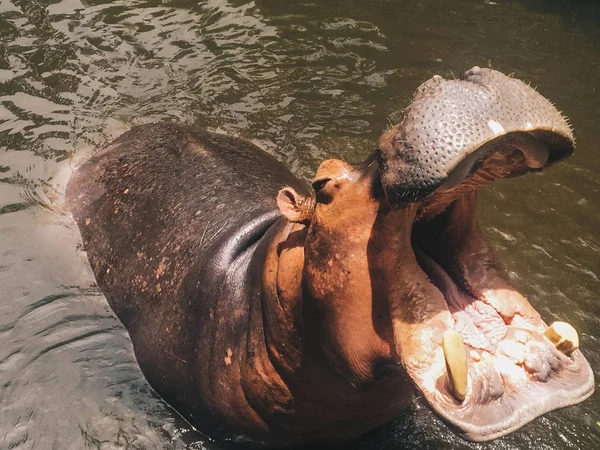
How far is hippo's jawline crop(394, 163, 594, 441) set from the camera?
2.10 metres

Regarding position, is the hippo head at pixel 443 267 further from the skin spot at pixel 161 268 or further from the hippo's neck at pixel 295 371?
the skin spot at pixel 161 268

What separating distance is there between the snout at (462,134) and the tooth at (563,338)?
0.59 m

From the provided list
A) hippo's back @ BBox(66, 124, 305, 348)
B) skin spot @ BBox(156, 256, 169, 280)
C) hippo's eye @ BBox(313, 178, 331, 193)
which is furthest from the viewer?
skin spot @ BBox(156, 256, 169, 280)

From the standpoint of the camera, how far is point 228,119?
650cm

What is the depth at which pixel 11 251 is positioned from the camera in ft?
16.6

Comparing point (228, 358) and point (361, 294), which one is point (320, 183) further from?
point (228, 358)

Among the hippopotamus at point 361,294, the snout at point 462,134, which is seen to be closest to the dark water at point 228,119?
the hippopotamus at point 361,294

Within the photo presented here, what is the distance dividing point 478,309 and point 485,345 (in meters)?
0.29

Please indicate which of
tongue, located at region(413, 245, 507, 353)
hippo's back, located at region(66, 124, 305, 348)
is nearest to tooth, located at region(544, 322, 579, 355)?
tongue, located at region(413, 245, 507, 353)

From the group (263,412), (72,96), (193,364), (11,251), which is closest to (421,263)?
(263,412)

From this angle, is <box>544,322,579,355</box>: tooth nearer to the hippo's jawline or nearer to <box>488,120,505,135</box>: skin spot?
the hippo's jawline

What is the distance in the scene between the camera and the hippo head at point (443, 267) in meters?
2.10

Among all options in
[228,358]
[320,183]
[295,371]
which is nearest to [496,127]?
[320,183]

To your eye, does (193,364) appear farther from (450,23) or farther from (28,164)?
(450,23)
